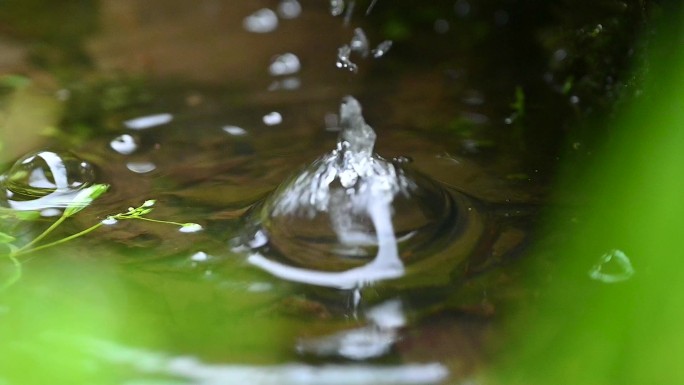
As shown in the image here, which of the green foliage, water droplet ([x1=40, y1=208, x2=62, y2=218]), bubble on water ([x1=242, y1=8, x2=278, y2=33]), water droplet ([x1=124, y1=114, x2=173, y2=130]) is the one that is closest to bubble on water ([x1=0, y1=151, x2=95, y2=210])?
water droplet ([x1=40, y1=208, x2=62, y2=218])

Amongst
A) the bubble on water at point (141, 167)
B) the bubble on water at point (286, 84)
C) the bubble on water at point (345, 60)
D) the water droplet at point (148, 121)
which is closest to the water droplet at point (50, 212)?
the bubble on water at point (141, 167)

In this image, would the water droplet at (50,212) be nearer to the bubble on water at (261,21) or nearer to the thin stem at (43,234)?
the thin stem at (43,234)

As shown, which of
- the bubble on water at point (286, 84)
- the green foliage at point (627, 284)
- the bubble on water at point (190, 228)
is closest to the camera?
the green foliage at point (627, 284)

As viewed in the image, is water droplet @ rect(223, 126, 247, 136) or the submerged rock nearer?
the submerged rock

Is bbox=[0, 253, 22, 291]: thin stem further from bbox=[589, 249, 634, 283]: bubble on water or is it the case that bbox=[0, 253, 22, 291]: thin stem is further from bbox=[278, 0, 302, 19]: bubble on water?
bbox=[278, 0, 302, 19]: bubble on water

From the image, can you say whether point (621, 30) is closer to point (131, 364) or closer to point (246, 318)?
point (246, 318)

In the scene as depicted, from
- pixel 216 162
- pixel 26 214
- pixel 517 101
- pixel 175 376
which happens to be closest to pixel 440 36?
pixel 517 101
